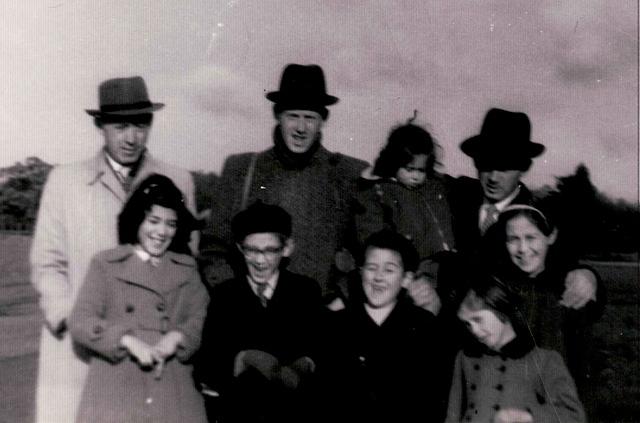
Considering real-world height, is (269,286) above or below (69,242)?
below

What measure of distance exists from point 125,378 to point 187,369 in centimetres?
28

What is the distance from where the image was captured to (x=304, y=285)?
140 inches

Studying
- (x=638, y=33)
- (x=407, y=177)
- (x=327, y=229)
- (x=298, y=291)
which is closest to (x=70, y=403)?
(x=298, y=291)

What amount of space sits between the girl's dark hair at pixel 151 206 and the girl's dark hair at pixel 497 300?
57.0 inches

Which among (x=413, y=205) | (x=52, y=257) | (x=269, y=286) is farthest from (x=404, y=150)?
(x=52, y=257)

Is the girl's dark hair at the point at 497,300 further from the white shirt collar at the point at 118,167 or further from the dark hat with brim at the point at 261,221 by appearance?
the white shirt collar at the point at 118,167

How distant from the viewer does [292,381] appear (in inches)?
135

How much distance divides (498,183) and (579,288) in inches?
26.2

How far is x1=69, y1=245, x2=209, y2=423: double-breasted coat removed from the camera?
11.0ft

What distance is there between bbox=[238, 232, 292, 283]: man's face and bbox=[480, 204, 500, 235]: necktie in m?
1.07

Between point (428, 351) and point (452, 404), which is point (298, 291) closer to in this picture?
point (428, 351)

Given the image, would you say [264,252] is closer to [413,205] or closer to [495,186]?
[413,205]

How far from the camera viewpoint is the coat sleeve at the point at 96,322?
3.29m

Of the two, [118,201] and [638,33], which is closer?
[118,201]
